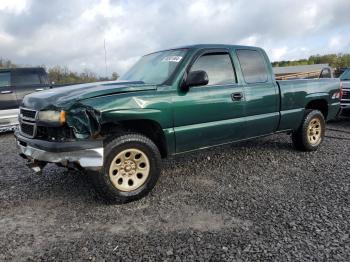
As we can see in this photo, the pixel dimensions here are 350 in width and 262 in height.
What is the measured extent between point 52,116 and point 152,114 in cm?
111

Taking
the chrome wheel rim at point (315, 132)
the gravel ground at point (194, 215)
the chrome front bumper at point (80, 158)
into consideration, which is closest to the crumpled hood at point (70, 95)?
the chrome front bumper at point (80, 158)

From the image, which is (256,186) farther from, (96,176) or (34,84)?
(34,84)

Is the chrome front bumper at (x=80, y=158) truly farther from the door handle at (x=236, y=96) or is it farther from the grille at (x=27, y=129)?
the door handle at (x=236, y=96)

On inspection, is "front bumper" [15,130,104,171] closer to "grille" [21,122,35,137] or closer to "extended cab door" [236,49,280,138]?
"grille" [21,122,35,137]

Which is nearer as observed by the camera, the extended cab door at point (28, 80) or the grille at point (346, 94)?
the extended cab door at point (28, 80)

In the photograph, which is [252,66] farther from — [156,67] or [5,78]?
[5,78]

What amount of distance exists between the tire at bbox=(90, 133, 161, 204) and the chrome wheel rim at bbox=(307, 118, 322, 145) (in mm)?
3398

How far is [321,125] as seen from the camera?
21.2 feet

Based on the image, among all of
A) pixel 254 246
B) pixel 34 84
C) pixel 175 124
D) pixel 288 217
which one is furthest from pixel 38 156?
pixel 34 84

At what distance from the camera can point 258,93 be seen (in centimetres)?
524

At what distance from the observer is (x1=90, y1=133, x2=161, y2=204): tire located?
12.7ft

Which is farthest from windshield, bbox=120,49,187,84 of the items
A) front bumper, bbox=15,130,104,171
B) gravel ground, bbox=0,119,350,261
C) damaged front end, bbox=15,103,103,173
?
gravel ground, bbox=0,119,350,261

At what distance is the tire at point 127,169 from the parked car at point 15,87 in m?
5.92

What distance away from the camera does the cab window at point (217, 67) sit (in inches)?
188
